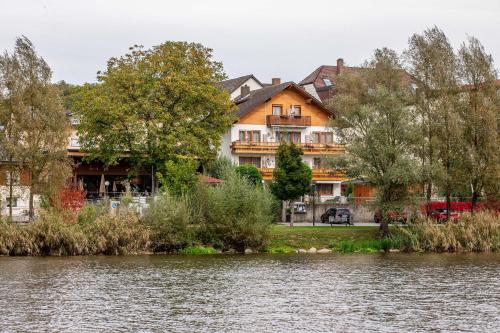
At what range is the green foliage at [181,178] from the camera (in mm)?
65062

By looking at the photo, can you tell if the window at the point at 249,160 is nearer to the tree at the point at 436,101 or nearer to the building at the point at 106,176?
the building at the point at 106,176

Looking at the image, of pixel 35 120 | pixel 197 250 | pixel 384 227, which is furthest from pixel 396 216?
pixel 35 120

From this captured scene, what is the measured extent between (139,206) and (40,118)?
1006 centimetres

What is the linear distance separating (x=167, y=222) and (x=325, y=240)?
1225 cm

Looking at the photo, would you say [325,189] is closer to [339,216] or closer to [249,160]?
[249,160]

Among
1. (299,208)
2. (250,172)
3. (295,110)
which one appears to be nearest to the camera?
(299,208)

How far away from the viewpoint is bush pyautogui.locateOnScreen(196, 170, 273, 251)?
200 ft

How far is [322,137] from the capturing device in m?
101

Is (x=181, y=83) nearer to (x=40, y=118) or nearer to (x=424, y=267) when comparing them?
(x=40, y=118)

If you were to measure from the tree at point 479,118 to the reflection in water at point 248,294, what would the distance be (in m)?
12.1

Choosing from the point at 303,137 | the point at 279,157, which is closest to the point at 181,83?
the point at 279,157

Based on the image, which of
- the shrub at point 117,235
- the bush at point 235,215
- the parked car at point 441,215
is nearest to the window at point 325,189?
the parked car at point 441,215

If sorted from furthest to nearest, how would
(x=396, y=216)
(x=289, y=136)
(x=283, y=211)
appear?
(x=289, y=136) → (x=283, y=211) → (x=396, y=216)

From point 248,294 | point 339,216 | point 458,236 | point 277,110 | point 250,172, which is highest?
point 277,110
